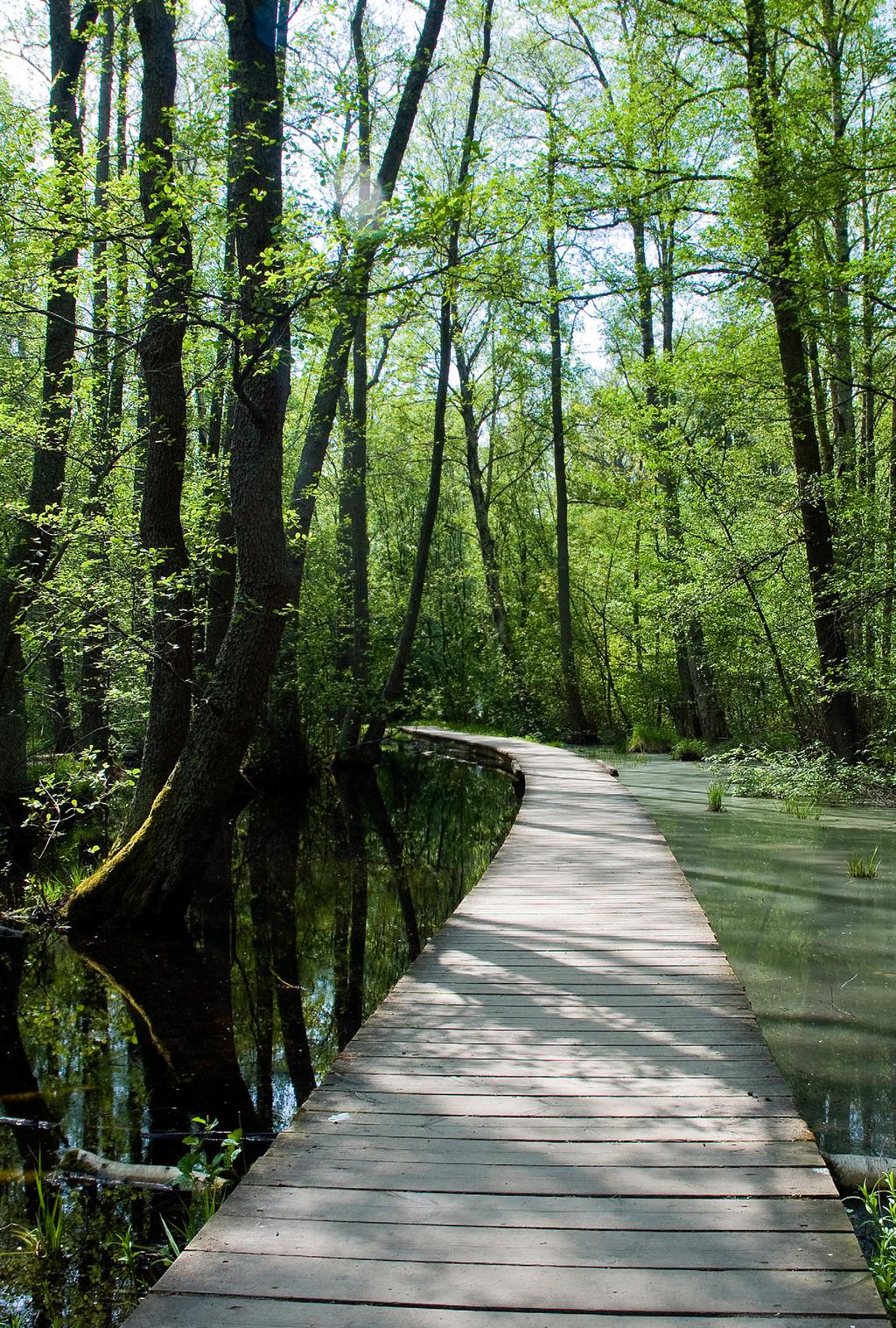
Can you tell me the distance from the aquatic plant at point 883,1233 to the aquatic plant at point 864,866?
4310 mm

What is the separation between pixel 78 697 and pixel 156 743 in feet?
10.6

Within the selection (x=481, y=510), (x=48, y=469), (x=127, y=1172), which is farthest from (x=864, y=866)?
(x=481, y=510)

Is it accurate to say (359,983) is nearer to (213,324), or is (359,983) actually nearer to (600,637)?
(213,324)

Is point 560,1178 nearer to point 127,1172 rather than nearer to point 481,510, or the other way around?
point 127,1172

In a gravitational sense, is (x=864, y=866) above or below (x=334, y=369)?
below

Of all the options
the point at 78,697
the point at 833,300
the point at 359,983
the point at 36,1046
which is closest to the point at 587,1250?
the point at 36,1046

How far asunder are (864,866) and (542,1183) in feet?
18.8

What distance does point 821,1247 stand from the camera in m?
2.00

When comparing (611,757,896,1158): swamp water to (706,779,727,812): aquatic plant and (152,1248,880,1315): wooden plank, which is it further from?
(152,1248,880,1315): wooden plank

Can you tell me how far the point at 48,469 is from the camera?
8828mm

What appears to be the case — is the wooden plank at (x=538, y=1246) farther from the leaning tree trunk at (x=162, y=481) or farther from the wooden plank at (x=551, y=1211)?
the leaning tree trunk at (x=162, y=481)

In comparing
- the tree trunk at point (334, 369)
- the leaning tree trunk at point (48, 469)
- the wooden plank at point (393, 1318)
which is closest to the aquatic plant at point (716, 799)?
the tree trunk at point (334, 369)

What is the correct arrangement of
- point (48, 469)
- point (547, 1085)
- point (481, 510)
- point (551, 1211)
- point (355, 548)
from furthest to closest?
1. point (481, 510)
2. point (355, 548)
3. point (48, 469)
4. point (547, 1085)
5. point (551, 1211)

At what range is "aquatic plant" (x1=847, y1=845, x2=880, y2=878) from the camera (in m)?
7.15
